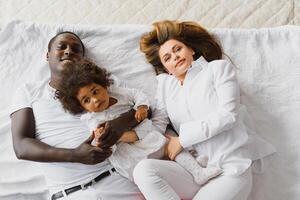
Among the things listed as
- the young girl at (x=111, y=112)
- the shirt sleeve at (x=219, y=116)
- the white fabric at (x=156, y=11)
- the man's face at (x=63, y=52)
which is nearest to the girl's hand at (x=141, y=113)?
the young girl at (x=111, y=112)

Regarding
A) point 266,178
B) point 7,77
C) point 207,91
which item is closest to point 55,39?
point 7,77

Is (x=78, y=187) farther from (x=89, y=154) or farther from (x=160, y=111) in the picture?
(x=160, y=111)

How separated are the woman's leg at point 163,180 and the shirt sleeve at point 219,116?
0.26 feet

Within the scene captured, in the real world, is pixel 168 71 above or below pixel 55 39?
below

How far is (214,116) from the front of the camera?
127cm

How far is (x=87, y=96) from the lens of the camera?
4.07 ft

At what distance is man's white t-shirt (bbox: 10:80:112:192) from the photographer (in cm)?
129

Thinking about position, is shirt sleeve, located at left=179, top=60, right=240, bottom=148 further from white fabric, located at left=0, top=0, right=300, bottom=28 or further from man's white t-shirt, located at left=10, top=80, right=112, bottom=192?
white fabric, located at left=0, top=0, right=300, bottom=28

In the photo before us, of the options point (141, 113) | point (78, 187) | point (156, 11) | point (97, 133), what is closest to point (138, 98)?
point (141, 113)

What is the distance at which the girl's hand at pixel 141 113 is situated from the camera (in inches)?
51.4

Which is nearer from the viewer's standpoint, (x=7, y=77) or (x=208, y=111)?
(x=208, y=111)

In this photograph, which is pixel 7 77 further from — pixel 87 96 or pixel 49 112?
pixel 87 96

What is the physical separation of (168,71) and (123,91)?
0.16 meters

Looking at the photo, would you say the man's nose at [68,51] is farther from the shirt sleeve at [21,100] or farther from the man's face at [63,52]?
the shirt sleeve at [21,100]
